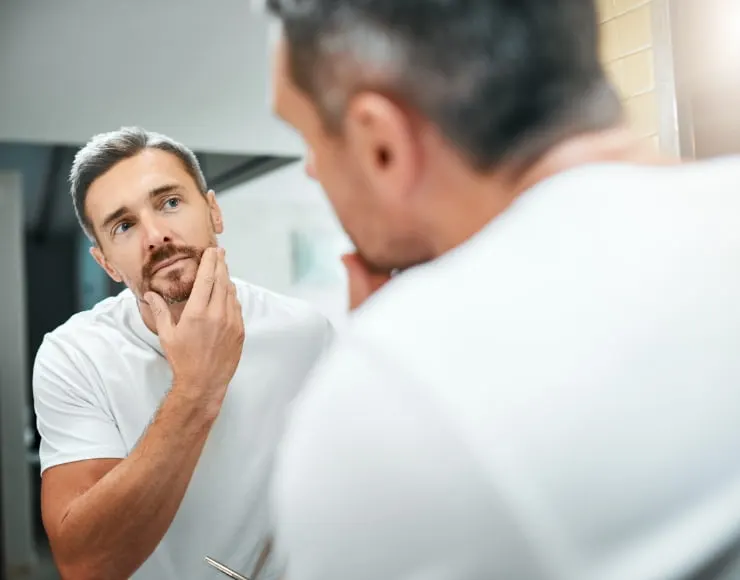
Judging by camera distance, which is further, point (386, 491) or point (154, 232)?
point (154, 232)

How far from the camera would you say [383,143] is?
2.70 feet

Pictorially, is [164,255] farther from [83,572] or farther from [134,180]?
[83,572]

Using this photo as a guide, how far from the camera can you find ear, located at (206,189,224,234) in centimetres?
129

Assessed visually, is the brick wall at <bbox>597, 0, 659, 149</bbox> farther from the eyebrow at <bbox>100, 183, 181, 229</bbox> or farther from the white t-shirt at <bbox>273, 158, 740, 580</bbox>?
the eyebrow at <bbox>100, 183, 181, 229</bbox>

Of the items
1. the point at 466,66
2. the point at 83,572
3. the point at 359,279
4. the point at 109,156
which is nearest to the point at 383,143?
the point at 466,66

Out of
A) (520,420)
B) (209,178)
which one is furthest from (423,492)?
(209,178)

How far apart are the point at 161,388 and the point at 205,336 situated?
10 cm

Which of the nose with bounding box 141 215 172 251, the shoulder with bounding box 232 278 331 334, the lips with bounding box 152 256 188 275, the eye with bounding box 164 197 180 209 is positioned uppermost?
A: the eye with bounding box 164 197 180 209

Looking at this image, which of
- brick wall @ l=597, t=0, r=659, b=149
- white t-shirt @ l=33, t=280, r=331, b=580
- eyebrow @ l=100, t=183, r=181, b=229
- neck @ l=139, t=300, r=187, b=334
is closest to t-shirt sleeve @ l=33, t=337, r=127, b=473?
white t-shirt @ l=33, t=280, r=331, b=580

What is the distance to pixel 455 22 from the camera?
83 cm

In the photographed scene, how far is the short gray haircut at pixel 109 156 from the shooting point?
4.23 feet

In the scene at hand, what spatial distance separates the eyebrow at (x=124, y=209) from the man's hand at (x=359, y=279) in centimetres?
34

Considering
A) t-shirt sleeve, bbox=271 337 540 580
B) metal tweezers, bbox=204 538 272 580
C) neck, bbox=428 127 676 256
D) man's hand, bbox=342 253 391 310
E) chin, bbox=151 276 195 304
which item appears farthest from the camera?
chin, bbox=151 276 195 304

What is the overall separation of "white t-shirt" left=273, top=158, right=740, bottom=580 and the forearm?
0.62m
